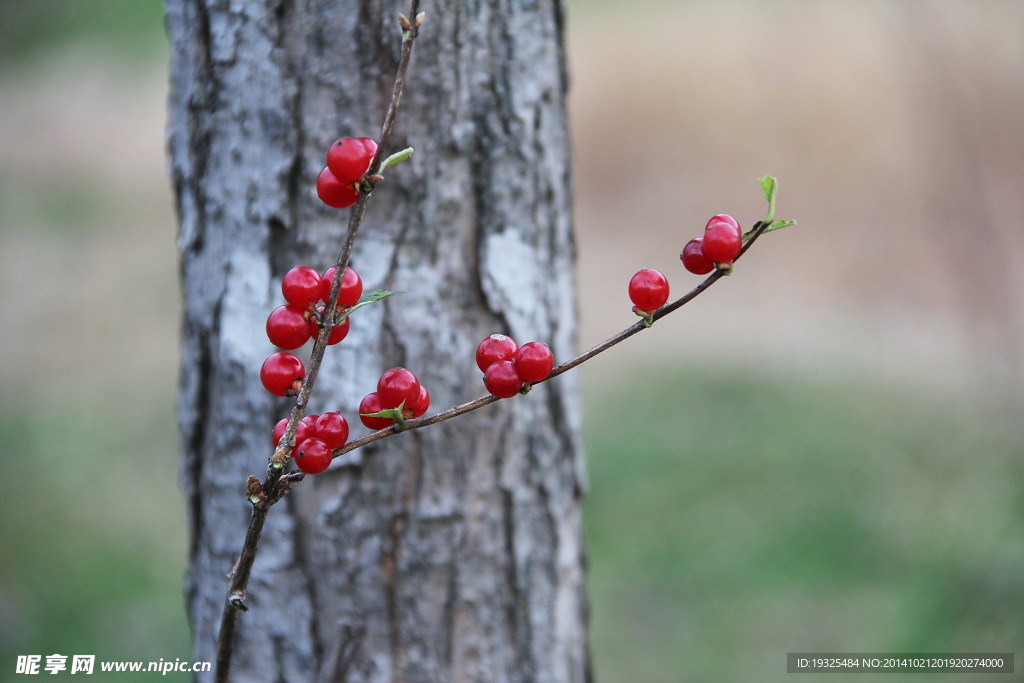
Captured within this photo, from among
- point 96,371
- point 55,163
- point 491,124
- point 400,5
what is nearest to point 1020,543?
point 491,124

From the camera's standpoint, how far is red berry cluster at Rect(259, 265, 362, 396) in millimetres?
729

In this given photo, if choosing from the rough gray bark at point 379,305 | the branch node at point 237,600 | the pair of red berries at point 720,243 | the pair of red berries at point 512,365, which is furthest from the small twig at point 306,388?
the rough gray bark at point 379,305

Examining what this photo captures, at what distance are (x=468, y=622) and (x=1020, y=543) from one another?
191 centimetres

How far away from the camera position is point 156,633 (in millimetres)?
2750

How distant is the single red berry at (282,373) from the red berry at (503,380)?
17 centimetres

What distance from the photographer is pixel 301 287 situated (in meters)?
0.74

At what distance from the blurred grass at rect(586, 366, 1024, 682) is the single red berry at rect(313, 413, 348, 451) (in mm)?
2097

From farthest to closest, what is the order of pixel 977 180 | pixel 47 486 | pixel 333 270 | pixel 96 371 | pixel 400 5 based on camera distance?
pixel 96 371 → pixel 47 486 → pixel 977 180 → pixel 400 5 → pixel 333 270

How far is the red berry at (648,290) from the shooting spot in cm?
77

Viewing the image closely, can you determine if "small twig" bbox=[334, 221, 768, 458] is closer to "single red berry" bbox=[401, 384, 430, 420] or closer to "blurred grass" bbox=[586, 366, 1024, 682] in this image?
"single red berry" bbox=[401, 384, 430, 420]

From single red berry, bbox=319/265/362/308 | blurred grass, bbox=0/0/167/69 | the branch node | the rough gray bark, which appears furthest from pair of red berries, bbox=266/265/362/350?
blurred grass, bbox=0/0/167/69

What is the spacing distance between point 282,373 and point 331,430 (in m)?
0.07

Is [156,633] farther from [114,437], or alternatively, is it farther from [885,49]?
[885,49]

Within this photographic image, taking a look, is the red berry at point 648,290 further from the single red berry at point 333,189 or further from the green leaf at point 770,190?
the single red berry at point 333,189
